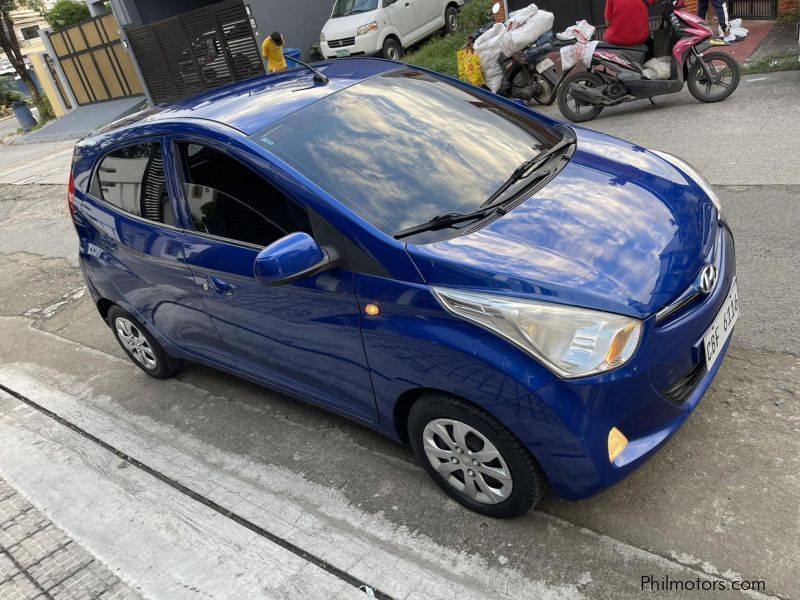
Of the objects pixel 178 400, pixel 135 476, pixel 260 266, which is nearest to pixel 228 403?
pixel 178 400

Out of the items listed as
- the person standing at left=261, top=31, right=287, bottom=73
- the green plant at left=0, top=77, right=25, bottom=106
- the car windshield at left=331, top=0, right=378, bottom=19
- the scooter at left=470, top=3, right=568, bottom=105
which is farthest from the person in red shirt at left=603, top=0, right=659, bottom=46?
the green plant at left=0, top=77, right=25, bottom=106

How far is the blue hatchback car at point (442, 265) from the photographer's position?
7.80 feet

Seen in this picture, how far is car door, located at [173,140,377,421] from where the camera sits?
288 centimetres

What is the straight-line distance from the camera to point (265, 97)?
137 inches

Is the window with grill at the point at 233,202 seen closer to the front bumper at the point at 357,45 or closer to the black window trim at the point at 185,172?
the black window trim at the point at 185,172

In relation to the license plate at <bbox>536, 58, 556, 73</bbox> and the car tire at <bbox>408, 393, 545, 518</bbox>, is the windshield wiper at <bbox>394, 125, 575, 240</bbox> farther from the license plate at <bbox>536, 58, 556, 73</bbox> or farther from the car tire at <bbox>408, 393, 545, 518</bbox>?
the license plate at <bbox>536, 58, 556, 73</bbox>

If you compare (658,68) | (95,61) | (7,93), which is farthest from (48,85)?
(658,68)

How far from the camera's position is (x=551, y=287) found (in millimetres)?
2393

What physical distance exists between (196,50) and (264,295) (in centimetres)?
1607

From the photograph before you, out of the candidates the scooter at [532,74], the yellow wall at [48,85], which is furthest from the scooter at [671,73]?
the yellow wall at [48,85]

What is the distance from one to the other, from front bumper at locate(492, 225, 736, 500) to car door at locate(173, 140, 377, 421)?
82 cm

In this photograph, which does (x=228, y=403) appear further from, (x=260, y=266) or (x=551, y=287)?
(x=551, y=287)

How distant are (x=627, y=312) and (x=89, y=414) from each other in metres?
3.63

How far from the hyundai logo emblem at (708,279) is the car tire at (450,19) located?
1437cm
